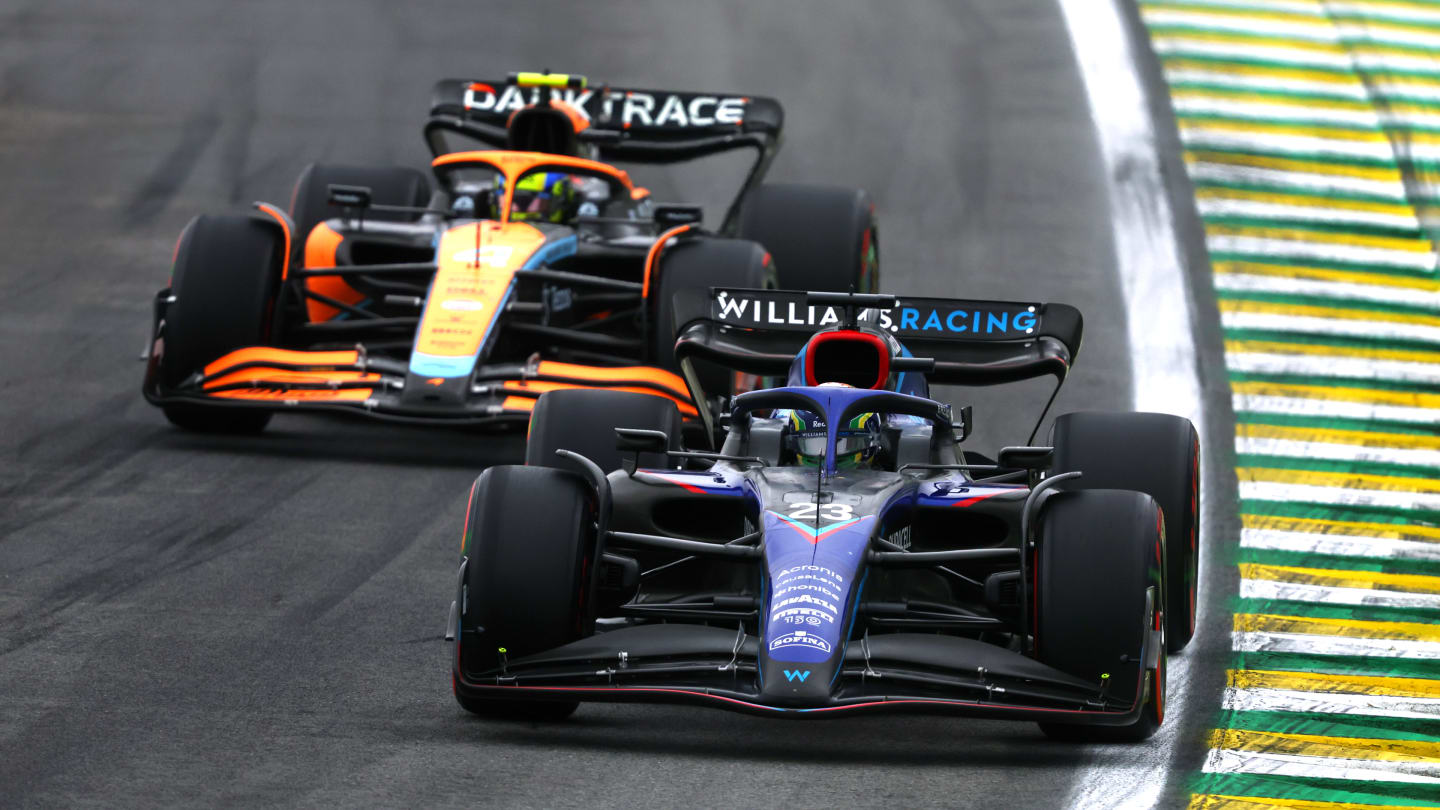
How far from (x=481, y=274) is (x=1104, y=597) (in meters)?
7.84

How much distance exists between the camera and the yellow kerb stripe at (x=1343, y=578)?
1246 centimetres

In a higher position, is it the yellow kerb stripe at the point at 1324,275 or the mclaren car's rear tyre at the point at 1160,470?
the yellow kerb stripe at the point at 1324,275

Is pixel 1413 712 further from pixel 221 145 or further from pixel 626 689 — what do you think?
pixel 221 145

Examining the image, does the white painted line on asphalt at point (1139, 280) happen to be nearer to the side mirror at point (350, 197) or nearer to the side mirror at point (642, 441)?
the side mirror at point (642, 441)

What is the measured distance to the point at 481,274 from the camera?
15719 mm

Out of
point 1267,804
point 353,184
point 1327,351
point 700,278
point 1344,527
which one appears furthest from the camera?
point 353,184

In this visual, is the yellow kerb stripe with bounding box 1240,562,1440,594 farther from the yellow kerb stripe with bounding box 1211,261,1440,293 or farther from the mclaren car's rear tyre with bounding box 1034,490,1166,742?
the yellow kerb stripe with bounding box 1211,261,1440,293

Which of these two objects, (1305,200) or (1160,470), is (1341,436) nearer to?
(1160,470)

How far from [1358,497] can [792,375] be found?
17.6ft

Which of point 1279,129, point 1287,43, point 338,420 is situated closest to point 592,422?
point 338,420

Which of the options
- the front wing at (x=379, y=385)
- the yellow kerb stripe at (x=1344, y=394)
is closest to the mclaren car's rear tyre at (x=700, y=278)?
the front wing at (x=379, y=385)

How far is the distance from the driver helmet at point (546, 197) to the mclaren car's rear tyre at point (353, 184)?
112 centimetres

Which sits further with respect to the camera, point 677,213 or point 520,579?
point 677,213

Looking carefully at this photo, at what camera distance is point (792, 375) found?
1088cm
